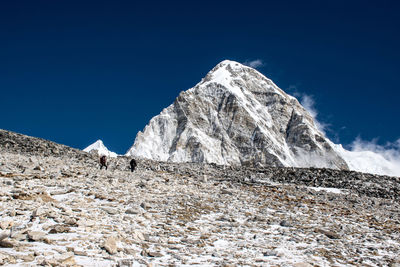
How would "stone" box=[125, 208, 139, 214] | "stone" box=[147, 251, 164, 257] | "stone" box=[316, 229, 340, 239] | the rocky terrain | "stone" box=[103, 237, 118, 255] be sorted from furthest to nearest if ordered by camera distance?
"stone" box=[316, 229, 340, 239] < "stone" box=[125, 208, 139, 214] < "stone" box=[147, 251, 164, 257] < the rocky terrain < "stone" box=[103, 237, 118, 255]

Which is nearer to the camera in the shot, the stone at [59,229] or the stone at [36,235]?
the stone at [36,235]

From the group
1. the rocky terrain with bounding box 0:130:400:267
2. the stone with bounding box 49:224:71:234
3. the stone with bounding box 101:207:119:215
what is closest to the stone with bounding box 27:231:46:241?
the rocky terrain with bounding box 0:130:400:267

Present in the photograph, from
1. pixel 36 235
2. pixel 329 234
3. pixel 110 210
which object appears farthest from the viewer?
pixel 329 234

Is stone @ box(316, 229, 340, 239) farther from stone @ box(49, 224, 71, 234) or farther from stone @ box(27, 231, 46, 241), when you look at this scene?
→ stone @ box(27, 231, 46, 241)

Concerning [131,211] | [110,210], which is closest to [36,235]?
[110,210]

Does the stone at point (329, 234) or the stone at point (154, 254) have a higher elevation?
the stone at point (329, 234)

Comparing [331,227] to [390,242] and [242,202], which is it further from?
[242,202]

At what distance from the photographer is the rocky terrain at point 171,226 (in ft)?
24.9

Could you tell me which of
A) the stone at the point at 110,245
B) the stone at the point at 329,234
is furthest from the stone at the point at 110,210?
the stone at the point at 329,234

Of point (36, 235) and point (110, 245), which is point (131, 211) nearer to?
point (110, 245)

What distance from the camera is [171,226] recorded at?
1020cm

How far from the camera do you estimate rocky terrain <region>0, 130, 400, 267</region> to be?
759 centimetres

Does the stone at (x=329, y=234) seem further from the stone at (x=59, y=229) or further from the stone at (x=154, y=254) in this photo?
the stone at (x=59, y=229)

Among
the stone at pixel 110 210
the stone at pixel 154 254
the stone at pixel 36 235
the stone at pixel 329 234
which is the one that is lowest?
the stone at pixel 154 254
